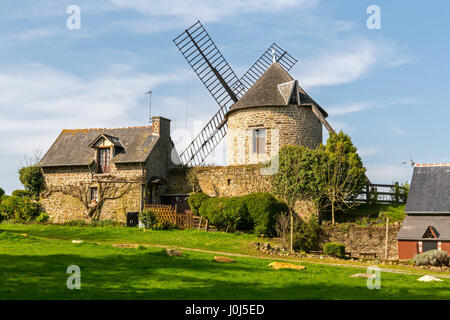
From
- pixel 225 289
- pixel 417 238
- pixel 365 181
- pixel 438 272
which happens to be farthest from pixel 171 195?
pixel 225 289

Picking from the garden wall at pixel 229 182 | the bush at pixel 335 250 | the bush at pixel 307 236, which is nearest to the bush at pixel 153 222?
the garden wall at pixel 229 182

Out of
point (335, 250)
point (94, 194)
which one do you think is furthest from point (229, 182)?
point (335, 250)

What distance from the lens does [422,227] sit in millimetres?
26594

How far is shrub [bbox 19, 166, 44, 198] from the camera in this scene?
37700mm

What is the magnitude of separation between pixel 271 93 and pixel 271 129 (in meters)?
2.71

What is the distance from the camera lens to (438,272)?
21453 millimetres

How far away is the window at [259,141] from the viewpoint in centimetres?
3522

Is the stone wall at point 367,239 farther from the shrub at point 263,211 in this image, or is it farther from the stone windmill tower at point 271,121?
the stone windmill tower at point 271,121

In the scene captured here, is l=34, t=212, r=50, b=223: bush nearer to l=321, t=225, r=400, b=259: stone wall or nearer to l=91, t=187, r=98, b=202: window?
l=91, t=187, r=98, b=202: window

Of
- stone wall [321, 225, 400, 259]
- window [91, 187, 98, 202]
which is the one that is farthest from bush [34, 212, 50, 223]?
stone wall [321, 225, 400, 259]

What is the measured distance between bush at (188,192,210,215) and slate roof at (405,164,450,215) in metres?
12.2

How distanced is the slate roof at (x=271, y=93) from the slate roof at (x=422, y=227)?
38.1 feet

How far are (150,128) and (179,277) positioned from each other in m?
23.4
